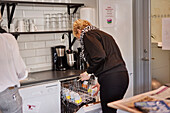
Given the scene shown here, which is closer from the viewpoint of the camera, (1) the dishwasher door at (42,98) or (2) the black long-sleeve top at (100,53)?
(2) the black long-sleeve top at (100,53)

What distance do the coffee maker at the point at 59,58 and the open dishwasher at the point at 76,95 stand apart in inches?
17.3

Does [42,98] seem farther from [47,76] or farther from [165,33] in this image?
[165,33]

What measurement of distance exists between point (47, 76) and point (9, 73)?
106cm

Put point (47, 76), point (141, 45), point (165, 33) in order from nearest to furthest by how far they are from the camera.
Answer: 1. point (47, 76)
2. point (165, 33)
3. point (141, 45)

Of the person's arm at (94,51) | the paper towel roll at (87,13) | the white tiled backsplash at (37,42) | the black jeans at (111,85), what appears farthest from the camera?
the paper towel roll at (87,13)

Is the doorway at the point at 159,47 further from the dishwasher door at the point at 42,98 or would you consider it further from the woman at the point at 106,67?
the dishwasher door at the point at 42,98

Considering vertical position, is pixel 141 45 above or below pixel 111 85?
above

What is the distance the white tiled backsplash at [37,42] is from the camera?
142 inches

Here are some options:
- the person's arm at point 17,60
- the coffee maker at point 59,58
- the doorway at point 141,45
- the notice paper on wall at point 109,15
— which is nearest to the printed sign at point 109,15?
the notice paper on wall at point 109,15

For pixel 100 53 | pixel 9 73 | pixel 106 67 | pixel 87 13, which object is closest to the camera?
pixel 9 73

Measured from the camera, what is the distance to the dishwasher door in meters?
3.02

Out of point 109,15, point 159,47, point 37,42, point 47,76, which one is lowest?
point 47,76

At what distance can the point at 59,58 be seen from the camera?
12.3ft

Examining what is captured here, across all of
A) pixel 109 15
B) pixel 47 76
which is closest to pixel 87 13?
pixel 109 15
